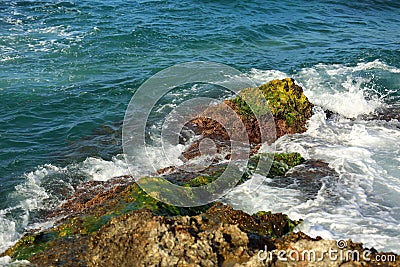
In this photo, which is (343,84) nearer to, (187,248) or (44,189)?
(44,189)

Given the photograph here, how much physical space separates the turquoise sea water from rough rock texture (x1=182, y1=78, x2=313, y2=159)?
1838 mm

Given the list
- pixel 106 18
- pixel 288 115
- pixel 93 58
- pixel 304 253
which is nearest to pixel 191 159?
pixel 288 115

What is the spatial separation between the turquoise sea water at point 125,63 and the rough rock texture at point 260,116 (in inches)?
72.4

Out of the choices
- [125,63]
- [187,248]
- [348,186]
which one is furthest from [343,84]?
[187,248]

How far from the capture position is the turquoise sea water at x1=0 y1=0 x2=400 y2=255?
34.6 ft

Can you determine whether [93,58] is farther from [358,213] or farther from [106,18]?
[358,213]

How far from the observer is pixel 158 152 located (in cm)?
1171

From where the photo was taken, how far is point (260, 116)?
39.8 ft

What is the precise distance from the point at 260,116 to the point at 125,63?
795 cm

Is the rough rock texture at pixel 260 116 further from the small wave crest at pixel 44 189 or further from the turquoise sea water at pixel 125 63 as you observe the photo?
the small wave crest at pixel 44 189

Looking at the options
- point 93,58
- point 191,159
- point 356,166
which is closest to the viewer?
point 356,166

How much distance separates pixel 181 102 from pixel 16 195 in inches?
270

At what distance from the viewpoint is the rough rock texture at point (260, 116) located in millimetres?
11617

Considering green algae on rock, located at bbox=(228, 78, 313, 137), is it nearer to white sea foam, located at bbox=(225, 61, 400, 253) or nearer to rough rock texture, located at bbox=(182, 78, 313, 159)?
rough rock texture, located at bbox=(182, 78, 313, 159)
